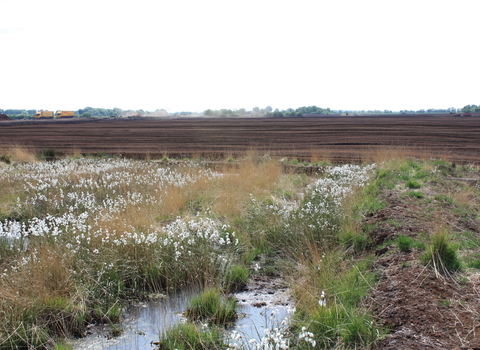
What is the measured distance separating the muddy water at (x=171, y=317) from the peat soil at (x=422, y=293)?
53.5 inches

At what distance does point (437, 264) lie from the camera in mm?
5254

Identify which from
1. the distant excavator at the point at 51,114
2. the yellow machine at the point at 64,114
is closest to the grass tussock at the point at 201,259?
the distant excavator at the point at 51,114

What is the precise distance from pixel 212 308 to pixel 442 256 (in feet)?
10.8

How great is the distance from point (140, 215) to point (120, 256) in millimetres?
1959

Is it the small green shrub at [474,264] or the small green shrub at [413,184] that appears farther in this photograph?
the small green shrub at [413,184]

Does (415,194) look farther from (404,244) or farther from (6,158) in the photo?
(6,158)

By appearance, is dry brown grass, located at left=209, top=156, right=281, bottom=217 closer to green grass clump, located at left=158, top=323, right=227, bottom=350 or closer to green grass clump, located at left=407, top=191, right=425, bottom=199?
green grass clump, located at left=407, top=191, right=425, bottom=199

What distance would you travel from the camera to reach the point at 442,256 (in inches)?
210

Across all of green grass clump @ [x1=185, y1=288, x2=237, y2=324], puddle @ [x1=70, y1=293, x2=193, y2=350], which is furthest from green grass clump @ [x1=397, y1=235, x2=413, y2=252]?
puddle @ [x1=70, y1=293, x2=193, y2=350]

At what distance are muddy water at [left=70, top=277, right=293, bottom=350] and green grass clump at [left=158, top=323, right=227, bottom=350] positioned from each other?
0.65 feet

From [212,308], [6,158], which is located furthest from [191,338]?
[6,158]

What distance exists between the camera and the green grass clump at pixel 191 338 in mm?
4590

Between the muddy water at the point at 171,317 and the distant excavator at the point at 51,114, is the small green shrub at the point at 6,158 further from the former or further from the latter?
the distant excavator at the point at 51,114

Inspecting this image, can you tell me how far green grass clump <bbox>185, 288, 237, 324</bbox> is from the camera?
5.32 metres
